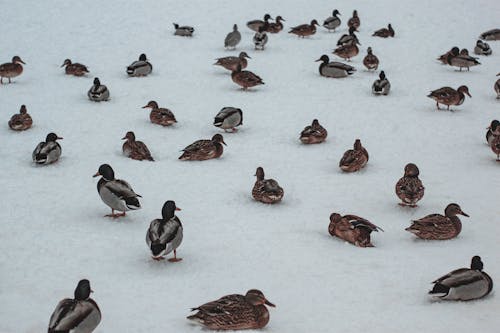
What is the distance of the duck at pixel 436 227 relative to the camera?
26.2ft

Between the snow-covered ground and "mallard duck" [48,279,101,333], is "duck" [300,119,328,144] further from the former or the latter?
"mallard duck" [48,279,101,333]

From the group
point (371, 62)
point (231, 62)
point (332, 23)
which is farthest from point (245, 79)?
point (332, 23)

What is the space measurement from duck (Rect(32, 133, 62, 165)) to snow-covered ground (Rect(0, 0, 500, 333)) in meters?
0.13

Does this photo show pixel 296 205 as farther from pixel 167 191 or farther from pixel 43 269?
pixel 43 269

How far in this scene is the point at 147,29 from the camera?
20000mm

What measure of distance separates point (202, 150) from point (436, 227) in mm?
4203

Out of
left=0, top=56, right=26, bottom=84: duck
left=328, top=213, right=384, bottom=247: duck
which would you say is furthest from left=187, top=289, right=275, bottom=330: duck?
left=0, top=56, right=26, bottom=84: duck

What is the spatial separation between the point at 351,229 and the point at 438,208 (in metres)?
1.76

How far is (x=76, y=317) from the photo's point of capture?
532 cm

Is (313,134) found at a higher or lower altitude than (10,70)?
lower

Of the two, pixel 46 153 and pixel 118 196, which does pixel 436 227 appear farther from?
pixel 46 153

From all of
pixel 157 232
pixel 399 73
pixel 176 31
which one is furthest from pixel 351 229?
pixel 176 31

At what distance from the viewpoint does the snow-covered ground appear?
6582 millimetres

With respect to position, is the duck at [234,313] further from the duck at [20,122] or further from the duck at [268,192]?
the duck at [20,122]
